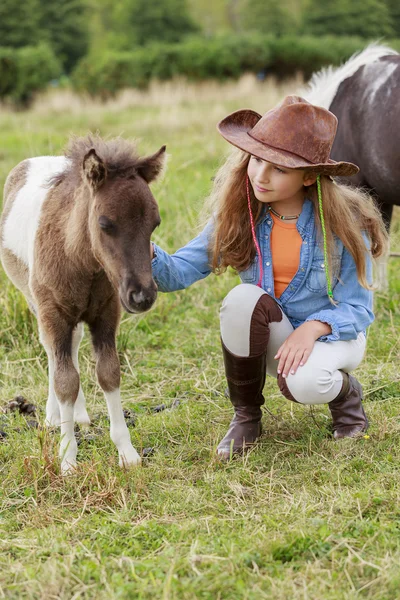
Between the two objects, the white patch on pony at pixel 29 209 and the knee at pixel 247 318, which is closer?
the knee at pixel 247 318

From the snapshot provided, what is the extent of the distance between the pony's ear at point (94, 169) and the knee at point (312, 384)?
1.19m

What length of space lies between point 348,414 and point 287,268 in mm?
750

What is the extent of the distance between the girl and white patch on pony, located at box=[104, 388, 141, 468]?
403 mm

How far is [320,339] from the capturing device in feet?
10.9

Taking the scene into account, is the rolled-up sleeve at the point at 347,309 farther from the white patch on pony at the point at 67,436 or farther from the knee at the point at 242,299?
the white patch on pony at the point at 67,436

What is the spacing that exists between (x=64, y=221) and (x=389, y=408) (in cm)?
190

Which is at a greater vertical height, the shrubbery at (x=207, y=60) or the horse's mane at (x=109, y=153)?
the horse's mane at (x=109, y=153)

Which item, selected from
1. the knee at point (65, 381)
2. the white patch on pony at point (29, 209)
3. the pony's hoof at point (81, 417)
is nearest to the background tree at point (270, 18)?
the white patch on pony at point (29, 209)

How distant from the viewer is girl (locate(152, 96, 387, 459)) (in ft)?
10.5

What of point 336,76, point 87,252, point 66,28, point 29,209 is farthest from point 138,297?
point 66,28

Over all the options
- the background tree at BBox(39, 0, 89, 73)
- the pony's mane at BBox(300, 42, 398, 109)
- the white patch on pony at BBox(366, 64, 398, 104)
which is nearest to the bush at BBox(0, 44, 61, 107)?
the background tree at BBox(39, 0, 89, 73)

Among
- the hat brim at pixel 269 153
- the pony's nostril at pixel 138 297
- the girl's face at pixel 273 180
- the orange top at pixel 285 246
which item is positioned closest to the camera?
the pony's nostril at pixel 138 297

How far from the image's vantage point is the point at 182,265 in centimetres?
343

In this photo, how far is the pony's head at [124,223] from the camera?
109 inches
